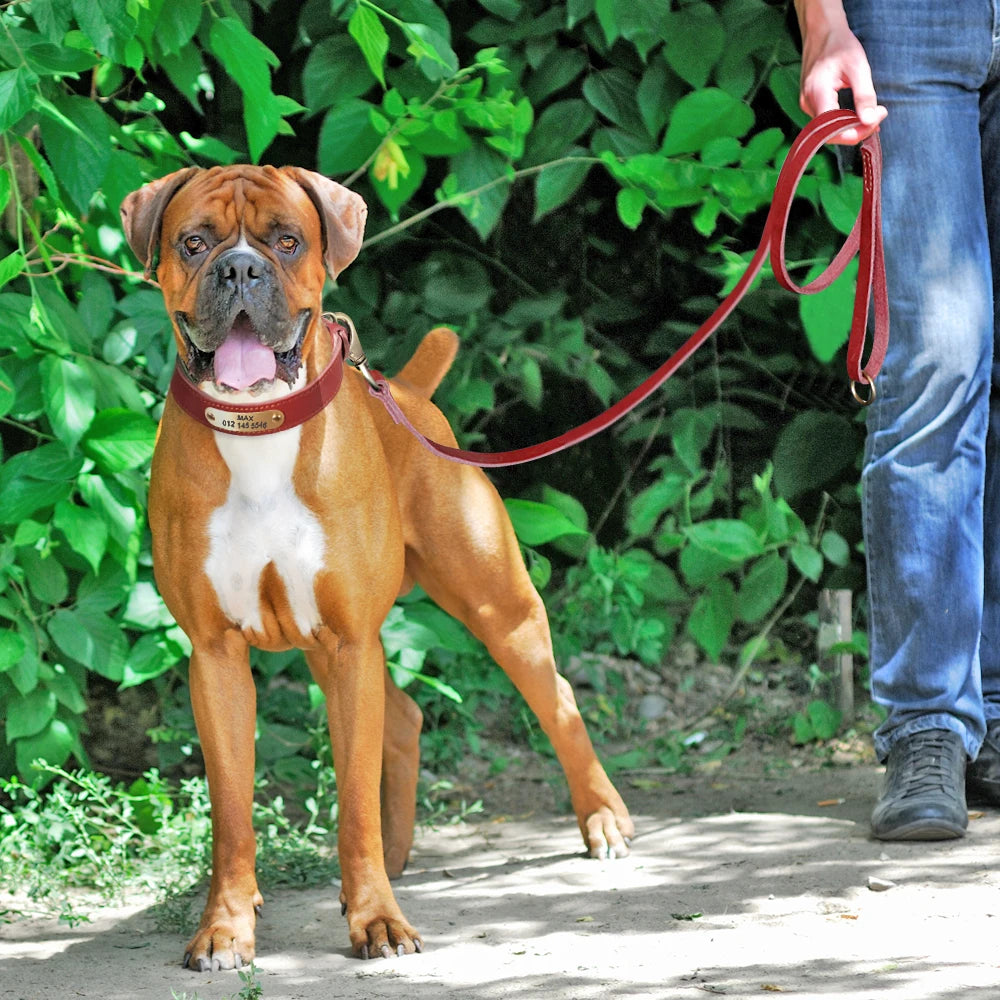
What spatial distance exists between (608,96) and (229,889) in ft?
8.10

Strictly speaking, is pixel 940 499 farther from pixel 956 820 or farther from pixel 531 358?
pixel 531 358

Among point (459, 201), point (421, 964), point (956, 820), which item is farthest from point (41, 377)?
point (956, 820)

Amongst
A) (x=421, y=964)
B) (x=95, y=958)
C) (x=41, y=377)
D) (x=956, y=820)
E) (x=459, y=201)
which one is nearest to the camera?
(x=421, y=964)

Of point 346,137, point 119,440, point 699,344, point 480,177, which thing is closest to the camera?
point 699,344

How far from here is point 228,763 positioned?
2873 mm

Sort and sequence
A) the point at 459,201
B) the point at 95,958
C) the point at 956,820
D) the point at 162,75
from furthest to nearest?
the point at 162,75 → the point at 459,201 → the point at 956,820 → the point at 95,958

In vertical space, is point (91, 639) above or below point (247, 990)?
above

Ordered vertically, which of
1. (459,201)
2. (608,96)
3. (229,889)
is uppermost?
(608,96)

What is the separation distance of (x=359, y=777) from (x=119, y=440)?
1134 millimetres

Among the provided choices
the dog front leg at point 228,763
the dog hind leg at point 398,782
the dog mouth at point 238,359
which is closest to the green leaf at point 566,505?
the dog hind leg at point 398,782

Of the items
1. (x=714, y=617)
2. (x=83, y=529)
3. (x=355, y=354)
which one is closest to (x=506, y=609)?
(x=355, y=354)

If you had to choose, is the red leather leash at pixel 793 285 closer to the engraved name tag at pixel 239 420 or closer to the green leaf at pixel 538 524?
the engraved name tag at pixel 239 420

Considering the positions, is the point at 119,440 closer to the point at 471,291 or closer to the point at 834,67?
the point at 471,291

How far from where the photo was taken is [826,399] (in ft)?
16.6
